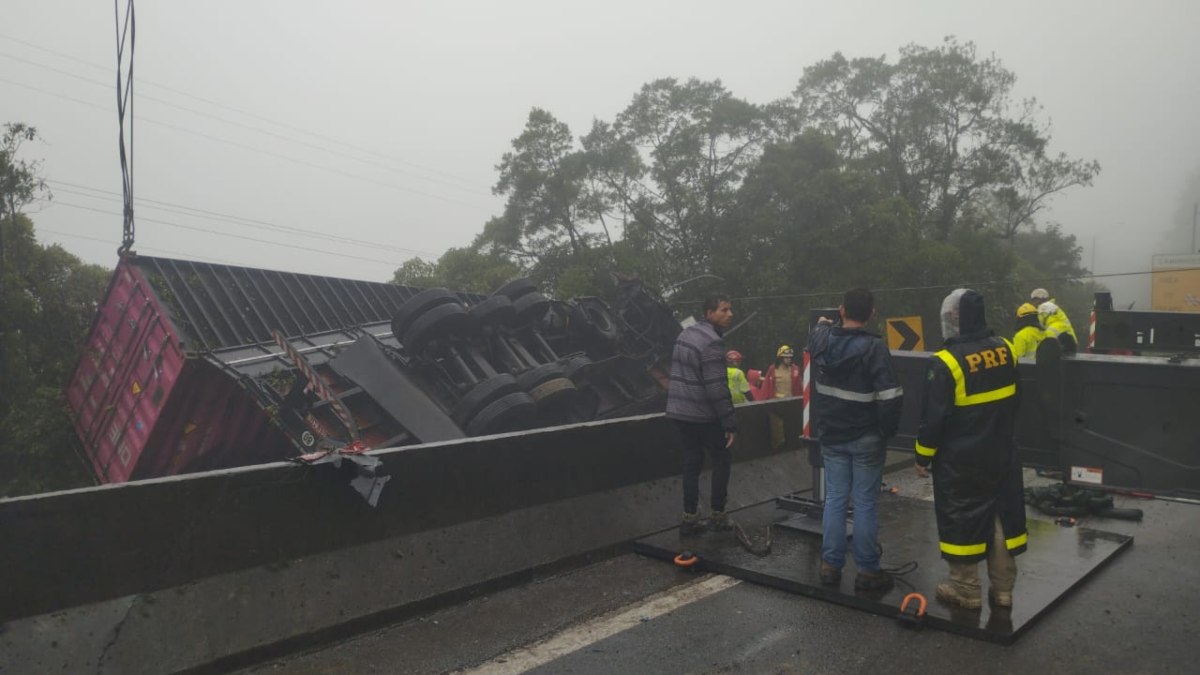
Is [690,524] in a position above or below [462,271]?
below

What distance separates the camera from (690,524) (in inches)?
228

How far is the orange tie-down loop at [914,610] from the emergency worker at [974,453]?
0.66ft

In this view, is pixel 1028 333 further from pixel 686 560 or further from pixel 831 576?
pixel 686 560

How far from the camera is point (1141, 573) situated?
5.02 meters

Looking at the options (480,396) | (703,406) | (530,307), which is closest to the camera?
(703,406)

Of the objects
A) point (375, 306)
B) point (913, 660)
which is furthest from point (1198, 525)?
point (375, 306)

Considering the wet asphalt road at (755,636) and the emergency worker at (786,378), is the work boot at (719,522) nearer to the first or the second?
the wet asphalt road at (755,636)

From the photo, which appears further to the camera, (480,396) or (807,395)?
(480,396)

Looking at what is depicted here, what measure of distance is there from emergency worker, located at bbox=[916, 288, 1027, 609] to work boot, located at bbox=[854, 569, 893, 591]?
37 centimetres

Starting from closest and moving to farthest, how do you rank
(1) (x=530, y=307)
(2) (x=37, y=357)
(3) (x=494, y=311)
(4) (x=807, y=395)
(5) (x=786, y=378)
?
1. (4) (x=807, y=395)
2. (3) (x=494, y=311)
3. (1) (x=530, y=307)
4. (5) (x=786, y=378)
5. (2) (x=37, y=357)

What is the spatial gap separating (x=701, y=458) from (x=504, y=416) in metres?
3.02

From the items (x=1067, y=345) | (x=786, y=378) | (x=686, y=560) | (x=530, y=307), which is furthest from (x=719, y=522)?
(x=786, y=378)

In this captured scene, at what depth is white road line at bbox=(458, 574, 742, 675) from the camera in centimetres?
377

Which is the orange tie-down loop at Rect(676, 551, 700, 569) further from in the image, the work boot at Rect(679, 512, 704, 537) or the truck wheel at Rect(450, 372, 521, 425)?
the truck wheel at Rect(450, 372, 521, 425)
